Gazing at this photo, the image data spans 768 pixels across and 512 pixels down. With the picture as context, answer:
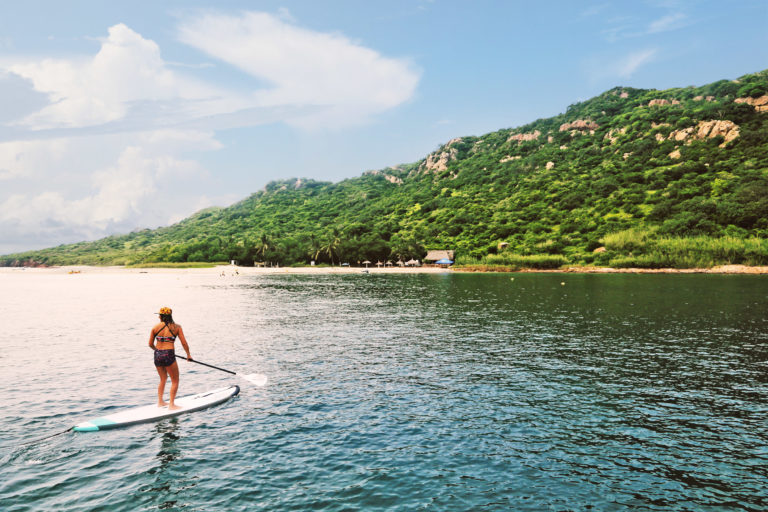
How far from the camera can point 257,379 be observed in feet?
80.6

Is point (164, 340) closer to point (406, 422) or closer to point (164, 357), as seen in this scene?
point (164, 357)

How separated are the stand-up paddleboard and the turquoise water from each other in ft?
1.40

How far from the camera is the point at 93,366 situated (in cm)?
2817

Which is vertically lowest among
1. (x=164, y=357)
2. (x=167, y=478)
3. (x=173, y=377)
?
(x=167, y=478)

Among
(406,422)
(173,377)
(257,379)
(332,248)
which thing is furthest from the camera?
(332,248)

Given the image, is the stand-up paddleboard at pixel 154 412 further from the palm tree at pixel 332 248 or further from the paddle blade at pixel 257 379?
the palm tree at pixel 332 248

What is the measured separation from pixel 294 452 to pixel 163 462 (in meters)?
4.45

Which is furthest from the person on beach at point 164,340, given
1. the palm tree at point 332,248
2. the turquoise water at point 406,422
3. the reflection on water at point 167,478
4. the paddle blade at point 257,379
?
the palm tree at point 332,248

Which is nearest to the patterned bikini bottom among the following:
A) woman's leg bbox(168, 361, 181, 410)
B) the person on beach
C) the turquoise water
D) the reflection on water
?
the person on beach

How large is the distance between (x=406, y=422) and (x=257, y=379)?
33.3 ft

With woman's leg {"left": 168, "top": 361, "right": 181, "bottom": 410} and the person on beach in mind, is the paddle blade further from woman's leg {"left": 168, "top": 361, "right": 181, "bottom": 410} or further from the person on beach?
the person on beach

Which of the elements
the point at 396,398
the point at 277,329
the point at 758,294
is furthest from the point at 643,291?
the point at 396,398

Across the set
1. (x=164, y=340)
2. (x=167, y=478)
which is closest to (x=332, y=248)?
(x=164, y=340)

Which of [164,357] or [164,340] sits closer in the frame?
[164,340]
